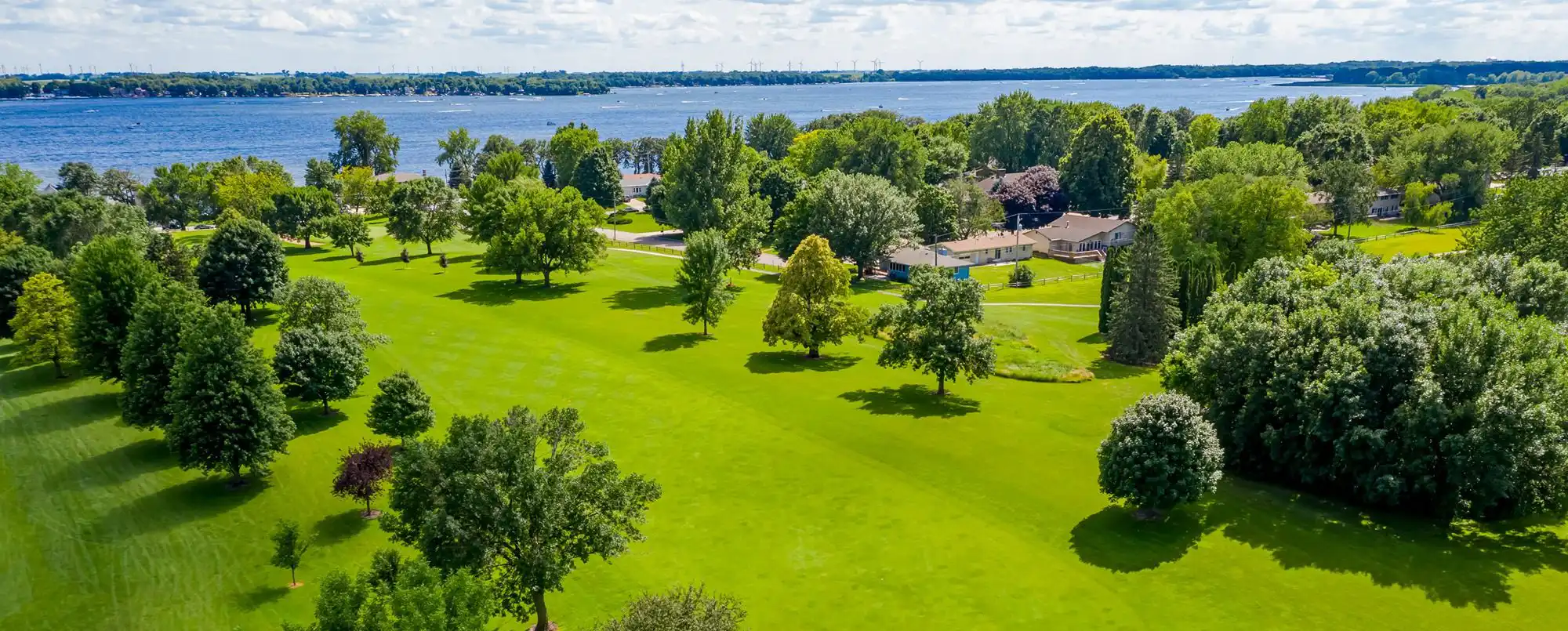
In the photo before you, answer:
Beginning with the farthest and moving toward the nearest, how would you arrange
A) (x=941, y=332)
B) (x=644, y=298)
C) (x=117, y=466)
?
(x=644, y=298) < (x=941, y=332) < (x=117, y=466)

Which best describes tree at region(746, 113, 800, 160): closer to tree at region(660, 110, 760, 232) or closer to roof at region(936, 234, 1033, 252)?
roof at region(936, 234, 1033, 252)

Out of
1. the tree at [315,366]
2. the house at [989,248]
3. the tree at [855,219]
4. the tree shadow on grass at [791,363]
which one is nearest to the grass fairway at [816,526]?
the tree shadow on grass at [791,363]

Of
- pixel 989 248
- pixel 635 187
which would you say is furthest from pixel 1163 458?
pixel 635 187

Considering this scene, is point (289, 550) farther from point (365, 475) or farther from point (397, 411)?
point (397, 411)

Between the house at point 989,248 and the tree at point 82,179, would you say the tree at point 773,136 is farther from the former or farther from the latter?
the tree at point 82,179

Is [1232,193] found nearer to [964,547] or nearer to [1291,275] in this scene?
[1291,275]

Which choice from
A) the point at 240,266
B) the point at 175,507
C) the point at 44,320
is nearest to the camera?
the point at 175,507

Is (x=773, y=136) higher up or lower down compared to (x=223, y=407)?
higher up
